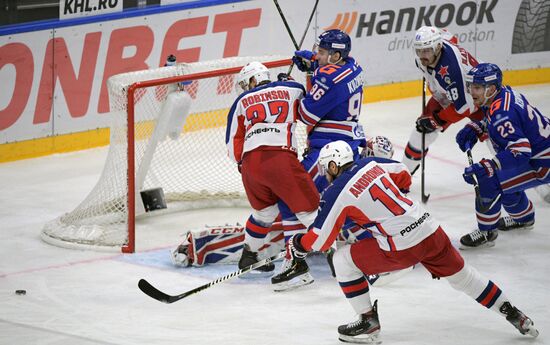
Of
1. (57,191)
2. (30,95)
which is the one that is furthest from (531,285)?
(30,95)

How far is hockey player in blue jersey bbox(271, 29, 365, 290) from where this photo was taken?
6.48 meters

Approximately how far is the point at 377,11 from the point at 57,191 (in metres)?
3.57

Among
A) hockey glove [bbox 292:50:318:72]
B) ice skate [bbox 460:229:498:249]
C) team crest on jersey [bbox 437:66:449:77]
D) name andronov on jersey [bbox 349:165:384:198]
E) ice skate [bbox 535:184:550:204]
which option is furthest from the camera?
ice skate [bbox 535:184:550:204]

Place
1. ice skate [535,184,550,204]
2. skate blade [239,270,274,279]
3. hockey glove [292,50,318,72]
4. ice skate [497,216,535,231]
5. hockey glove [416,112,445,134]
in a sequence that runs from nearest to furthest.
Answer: skate blade [239,270,274,279]
hockey glove [292,50,318,72]
ice skate [497,216,535,231]
hockey glove [416,112,445,134]
ice skate [535,184,550,204]

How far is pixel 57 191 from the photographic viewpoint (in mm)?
8547

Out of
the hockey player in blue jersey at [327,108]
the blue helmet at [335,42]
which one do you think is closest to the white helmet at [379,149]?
the hockey player in blue jersey at [327,108]

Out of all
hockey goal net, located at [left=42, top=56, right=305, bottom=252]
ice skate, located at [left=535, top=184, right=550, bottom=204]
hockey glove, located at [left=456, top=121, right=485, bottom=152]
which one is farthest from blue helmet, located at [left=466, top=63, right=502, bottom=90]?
ice skate, located at [left=535, top=184, right=550, bottom=204]

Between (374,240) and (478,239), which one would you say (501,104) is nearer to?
(478,239)

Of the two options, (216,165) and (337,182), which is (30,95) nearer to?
(216,165)

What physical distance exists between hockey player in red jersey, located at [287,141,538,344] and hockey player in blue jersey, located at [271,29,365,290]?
89 cm

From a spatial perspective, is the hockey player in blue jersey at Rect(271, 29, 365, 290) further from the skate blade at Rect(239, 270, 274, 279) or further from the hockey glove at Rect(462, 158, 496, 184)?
the hockey glove at Rect(462, 158, 496, 184)

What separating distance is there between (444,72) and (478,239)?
3.84ft

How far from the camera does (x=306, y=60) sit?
7012mm

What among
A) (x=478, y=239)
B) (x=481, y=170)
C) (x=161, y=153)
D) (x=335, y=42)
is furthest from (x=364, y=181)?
(x=161, y=153)
